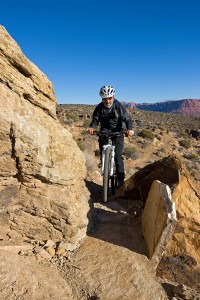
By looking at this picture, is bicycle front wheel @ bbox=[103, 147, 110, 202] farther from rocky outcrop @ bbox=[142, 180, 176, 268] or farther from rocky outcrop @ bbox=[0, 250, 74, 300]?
rocky outcrop @ bbox=[0, 250, 74, 300]

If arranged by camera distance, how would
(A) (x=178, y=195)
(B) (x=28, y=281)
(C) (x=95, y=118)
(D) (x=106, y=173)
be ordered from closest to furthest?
(B) (x=28, y=281)
(A) (x=178, y=195)
(D) (x=106, y=173)
(C) (x=95, y=118)

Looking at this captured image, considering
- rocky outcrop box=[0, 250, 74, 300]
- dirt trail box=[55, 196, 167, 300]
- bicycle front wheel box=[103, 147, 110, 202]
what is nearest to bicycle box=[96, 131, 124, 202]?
bicycle front wheel box=[103, 147, 110, 202]

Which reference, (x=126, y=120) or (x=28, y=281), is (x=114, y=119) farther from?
(x=28, y=281)

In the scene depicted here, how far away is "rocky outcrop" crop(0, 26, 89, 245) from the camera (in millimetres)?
4829

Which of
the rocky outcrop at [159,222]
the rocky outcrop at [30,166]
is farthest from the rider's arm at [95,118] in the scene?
the rocky outcrop at [159,222]

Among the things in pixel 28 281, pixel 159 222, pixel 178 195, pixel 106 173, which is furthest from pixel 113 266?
pixel 106 173

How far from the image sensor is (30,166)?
4.96 meters

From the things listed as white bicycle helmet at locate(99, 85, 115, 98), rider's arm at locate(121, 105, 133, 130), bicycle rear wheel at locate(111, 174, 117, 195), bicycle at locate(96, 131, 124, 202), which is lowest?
bicycle rear wheel at locate(111, 174, 117, 195)

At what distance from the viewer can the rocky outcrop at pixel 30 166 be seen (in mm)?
4829

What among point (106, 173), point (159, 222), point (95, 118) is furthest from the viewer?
point (95, 118)

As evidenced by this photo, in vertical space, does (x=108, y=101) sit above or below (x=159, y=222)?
above

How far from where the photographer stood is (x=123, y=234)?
558 cm

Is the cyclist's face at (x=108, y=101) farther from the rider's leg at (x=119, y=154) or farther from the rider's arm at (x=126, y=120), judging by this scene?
the rider's leg at (x=119, y=154)

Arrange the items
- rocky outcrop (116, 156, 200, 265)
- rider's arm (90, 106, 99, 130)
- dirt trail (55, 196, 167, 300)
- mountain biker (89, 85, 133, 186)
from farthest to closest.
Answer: rider's arm (90, 106, 99, 130)
mountain biker (89, 85, 133, 186)
rocky outcrop (116, 156, 200, 265)
dirt trail (55, 196, 167, 300)
